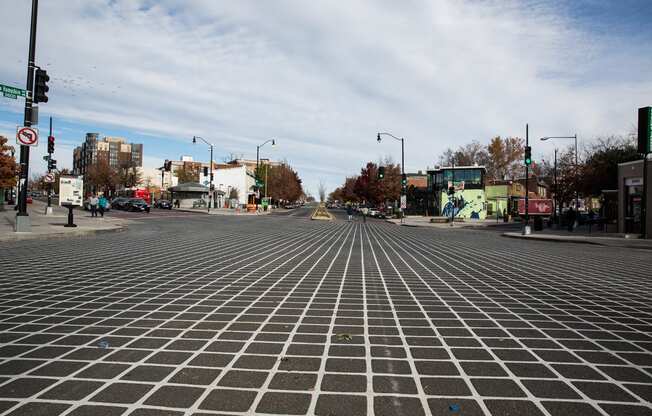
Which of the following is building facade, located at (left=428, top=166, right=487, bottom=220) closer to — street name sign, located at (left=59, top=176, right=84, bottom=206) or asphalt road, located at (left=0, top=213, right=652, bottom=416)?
street name sign, located at (left=59, top=176, right=84, bottom=206)

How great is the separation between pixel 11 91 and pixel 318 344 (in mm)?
15850

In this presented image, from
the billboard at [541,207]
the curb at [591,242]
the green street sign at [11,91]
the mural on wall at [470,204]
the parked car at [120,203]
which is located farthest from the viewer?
the mural on wall at [470,204]

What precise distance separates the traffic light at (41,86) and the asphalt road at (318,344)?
9.38 metres

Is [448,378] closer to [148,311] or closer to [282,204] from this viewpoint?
[148,311]

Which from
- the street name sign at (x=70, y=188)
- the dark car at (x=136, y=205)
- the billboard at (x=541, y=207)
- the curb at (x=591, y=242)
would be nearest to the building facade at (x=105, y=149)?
the dark car at (x=136, y=205)

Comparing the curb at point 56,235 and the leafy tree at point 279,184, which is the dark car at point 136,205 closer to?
the curb at point 56,235

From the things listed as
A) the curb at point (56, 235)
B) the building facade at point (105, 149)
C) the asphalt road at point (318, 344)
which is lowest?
the asphalt road at point (318, 344)

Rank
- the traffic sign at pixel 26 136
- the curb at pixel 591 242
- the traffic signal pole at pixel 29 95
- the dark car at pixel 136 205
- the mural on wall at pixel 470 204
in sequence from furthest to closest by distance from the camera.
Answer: the mural on wall at pixel 470 204 < the dark car at pixel 136 205 < the curb at pixel 591 242 < the traffic signal pole at pixel 29 95 < the traffic sign at pixel 26 136

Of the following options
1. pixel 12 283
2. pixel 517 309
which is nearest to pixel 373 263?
pixel 517 309

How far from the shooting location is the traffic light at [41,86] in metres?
15.8

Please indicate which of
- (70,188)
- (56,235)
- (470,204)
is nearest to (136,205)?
(70,188)

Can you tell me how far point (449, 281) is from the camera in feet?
28.8

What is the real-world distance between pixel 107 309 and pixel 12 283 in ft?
10.1

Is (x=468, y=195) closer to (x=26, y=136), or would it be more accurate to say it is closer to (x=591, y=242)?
(x=591, y=242)
